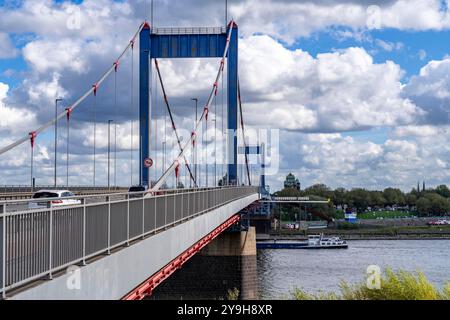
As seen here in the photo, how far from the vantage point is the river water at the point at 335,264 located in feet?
184

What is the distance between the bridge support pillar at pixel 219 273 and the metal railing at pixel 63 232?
29.5 metres

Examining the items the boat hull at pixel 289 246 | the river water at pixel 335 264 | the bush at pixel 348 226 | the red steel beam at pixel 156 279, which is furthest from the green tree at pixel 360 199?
the red steel beam at pixel 156 279

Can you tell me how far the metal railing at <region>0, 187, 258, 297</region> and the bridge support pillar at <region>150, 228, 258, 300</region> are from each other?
96.7ft

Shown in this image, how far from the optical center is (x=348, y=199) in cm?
18488

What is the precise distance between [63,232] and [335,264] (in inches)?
2639

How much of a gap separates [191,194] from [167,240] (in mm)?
6100

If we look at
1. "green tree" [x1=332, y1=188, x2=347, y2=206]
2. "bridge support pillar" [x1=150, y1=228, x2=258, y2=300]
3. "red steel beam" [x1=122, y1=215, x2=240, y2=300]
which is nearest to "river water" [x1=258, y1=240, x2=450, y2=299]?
"bridge support pillar" [x1=150, y1=228, x2=258, y2=300]

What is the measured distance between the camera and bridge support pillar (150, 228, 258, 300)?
46.3m

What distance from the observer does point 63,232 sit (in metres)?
10.5

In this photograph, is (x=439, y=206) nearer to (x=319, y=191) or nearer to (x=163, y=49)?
(x=319, y=191)

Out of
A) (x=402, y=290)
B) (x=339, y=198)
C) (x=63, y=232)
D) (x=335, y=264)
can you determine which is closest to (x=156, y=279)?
(x=402, y=290)

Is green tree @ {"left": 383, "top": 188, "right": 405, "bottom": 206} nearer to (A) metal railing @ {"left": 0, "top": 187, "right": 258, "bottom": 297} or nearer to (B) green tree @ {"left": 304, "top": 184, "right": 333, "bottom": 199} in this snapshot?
(B) green tree @ {"left": 304, "top": 184, "right": 333, "bottom": 199}

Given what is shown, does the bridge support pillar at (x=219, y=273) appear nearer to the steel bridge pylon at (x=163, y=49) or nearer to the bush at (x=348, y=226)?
the steel bridge pylon at (x=163, y=49)
